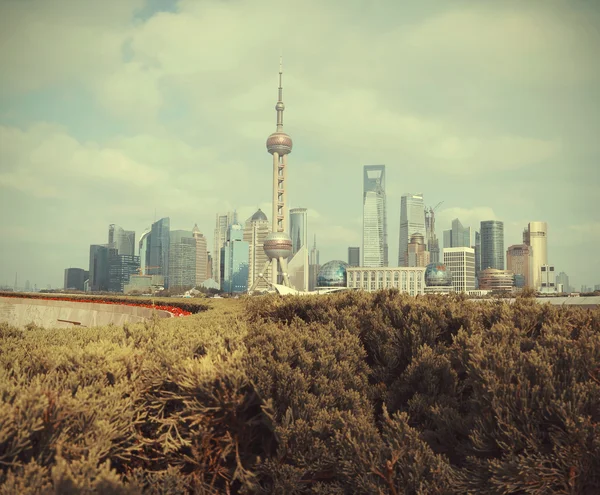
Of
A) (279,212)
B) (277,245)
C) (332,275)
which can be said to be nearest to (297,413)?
(277,245)

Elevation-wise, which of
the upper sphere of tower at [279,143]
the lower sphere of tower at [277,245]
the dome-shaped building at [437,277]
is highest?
the upper sphere of tower at [279,143]

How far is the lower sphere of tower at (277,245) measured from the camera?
7111 inches

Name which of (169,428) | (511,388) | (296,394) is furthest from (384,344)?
(169,428)

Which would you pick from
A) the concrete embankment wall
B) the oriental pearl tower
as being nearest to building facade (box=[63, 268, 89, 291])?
the oriental pearl tower

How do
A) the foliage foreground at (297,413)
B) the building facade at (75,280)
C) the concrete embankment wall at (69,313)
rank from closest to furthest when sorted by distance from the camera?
the foliage foreground at (297,413) → the concrete embankment wall at (69,313) → the building facade at (75,280)

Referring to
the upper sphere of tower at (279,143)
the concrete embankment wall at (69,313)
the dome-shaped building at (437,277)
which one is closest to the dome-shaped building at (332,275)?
the dome-shaped building at (437,277)

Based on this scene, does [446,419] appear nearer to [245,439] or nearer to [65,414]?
[245,439]

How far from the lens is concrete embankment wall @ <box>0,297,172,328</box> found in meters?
22.2

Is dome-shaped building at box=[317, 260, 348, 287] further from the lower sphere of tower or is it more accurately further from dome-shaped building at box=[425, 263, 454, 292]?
dome-shaped building at box=[425, 263, 454, 292]

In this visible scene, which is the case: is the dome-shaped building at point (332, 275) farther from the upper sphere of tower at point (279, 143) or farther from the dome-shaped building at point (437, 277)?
the upper sphere of tower at point (279, 143)

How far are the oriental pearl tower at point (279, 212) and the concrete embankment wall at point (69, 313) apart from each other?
5801 inches

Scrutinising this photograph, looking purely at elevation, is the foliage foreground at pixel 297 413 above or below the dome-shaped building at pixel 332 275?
below

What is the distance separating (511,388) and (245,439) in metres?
3.06

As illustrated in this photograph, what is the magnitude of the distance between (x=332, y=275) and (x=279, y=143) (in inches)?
2315
